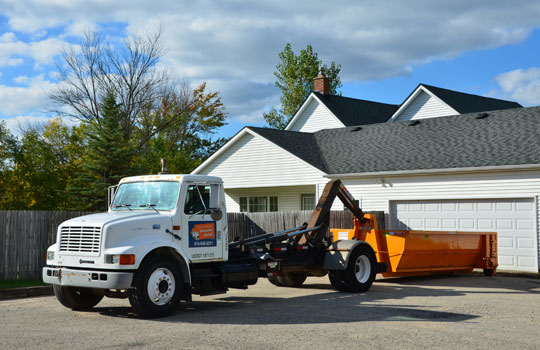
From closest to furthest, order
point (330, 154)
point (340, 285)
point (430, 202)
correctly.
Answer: point (340, 285)
point (430, 202)
point (330, 154)

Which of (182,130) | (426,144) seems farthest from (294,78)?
(426,144)

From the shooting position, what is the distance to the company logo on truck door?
11.7 m

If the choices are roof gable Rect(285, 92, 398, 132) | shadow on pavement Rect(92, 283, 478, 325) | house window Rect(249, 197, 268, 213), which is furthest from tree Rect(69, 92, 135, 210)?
shadow on pavement Rect(92, 283, 478, 325)

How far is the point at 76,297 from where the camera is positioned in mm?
11820

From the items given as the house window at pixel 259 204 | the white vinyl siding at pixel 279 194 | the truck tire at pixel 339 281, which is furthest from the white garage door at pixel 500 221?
the house window at pixel 259 204

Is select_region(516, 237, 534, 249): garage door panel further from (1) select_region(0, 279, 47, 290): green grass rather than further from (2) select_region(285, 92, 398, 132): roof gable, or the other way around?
(2) select_region(285, 92, 398, 132): roof gable

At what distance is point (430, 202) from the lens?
21.8 m

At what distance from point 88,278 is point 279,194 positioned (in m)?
18.3

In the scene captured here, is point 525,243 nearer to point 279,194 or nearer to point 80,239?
point 279,194

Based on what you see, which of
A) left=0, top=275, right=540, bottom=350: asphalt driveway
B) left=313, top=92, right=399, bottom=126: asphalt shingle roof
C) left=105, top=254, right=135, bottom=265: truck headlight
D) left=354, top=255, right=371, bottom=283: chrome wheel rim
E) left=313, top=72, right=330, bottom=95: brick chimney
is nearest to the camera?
left=0, top=275, right=540, bottom=350: asphalt driveway

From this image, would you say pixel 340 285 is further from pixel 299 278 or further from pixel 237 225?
pixel 237 225

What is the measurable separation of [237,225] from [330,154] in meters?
5.89

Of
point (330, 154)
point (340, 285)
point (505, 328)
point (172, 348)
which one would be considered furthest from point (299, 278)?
point (330, 154)

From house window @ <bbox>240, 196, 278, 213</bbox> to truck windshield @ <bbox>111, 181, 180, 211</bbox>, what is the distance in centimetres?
1650
